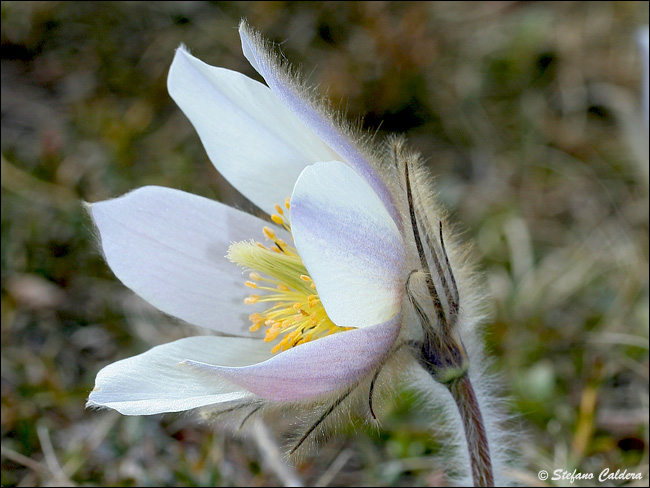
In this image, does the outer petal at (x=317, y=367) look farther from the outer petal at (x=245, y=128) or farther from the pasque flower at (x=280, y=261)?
the outer petal at (x=245, y=128)

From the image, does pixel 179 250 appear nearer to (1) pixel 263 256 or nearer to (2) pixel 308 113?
(1) pixel 263 256

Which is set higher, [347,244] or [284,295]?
[347,244]

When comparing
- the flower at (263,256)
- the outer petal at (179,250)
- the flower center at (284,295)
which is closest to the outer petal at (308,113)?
the flower at (263,256)

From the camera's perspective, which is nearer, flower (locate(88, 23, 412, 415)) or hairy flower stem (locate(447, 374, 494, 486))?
flower (locate(88, 23, 412, 415))

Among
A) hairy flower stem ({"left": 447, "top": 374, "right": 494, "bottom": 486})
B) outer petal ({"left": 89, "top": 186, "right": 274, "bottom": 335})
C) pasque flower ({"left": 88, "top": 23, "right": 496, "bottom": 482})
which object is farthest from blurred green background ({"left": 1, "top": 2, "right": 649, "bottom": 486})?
outer petal ({"left": 89, "top": 186, "right": 274, "bottom": 335})

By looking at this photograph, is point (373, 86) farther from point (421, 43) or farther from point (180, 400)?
point (180, 400)

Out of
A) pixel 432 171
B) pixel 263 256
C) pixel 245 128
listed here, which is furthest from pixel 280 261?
pixel 432 171

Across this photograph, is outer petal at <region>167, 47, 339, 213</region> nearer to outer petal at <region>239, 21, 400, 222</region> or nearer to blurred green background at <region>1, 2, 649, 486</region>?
outer petal at <region>239, 21, 400, 222</region>
